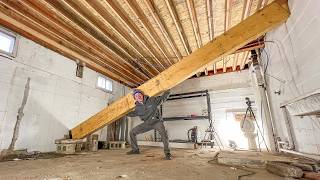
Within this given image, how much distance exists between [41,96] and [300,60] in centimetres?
583

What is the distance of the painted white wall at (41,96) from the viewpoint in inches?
154

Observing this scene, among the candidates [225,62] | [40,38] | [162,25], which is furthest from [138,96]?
[225,62]

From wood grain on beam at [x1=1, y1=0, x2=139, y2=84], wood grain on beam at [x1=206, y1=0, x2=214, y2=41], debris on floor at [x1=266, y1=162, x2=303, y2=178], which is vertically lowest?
debris on floor at [x1=266, y1=162, x2=303, y2=178]

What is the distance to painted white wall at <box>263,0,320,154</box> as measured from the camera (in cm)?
241

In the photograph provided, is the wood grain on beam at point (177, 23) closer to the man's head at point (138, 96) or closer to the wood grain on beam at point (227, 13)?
the wood grain on beam at point (227, 13)

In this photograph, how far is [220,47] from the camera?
10.8ft

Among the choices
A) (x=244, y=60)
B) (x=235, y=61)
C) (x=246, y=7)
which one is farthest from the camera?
(x=235, y=61)

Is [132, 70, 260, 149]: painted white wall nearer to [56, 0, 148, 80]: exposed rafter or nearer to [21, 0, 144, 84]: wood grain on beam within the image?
[56, 0, 148, 80]: exposed rafter

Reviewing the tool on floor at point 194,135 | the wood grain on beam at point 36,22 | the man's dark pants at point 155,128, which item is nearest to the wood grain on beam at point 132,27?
the wood grain on beam at point 36,22

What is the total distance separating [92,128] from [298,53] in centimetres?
485

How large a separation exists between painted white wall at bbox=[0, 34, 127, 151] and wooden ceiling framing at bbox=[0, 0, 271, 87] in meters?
0.48

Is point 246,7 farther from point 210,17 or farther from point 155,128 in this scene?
point 155,128

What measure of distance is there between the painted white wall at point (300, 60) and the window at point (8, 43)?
19.2 ft

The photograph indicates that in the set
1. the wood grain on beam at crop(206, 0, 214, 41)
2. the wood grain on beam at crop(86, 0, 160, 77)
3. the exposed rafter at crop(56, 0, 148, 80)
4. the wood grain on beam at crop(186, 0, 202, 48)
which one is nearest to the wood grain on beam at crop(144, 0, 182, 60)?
the wood grain on beam at crop(186, 0, 202, 48)
